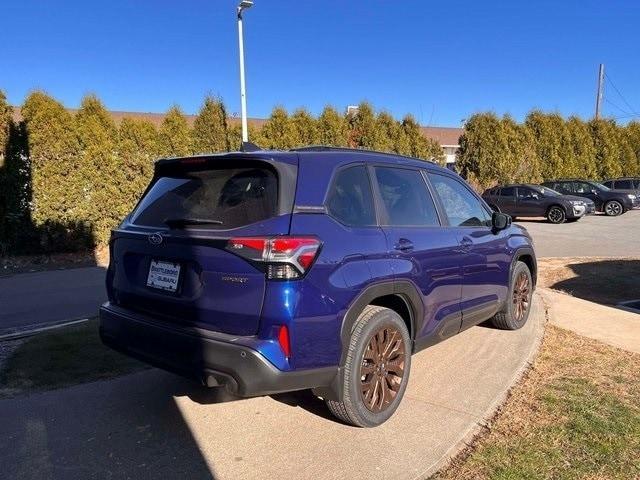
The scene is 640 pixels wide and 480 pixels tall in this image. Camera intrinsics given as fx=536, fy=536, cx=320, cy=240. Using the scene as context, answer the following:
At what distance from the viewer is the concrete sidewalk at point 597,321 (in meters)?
5.80

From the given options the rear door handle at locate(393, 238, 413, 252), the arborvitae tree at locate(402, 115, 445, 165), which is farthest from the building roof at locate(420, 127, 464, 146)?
the rear door handle at locate(393, 238, 413, 252)

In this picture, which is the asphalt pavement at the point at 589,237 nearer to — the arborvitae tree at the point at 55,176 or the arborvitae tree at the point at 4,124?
the arborvitae tree at the point at 55,176

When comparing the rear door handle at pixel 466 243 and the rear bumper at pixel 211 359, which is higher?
the rear door handle at pixel 466 243

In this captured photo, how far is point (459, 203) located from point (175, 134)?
39.1ft

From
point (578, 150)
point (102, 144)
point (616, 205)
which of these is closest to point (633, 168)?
point (578, 150)

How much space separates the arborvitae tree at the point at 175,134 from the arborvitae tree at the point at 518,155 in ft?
57.2

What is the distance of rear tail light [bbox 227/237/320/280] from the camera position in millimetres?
2969

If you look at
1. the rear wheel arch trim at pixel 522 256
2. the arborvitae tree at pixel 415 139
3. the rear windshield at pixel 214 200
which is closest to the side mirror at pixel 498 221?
the rear wheel arch trim at pixel 522 256

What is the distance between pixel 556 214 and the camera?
70.0ft

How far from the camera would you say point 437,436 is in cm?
353

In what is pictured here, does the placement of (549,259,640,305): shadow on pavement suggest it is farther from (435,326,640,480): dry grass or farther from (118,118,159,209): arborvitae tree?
(118,118,159,209): arborvitae tree

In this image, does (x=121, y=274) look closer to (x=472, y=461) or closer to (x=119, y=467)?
(x=119, y=467)

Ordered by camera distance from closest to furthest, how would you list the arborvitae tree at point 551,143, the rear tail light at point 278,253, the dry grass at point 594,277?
the rear tail light at point 278,253 < the dry grass at point 594,277 < the arborvitae tree at point 551,143

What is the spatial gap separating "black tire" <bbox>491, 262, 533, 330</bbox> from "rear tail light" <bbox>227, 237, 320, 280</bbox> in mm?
3414
